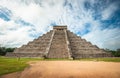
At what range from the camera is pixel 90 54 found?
40031 millimetres

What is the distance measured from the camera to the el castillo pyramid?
39625 mm

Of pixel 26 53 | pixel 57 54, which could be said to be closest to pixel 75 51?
pixel 57 54

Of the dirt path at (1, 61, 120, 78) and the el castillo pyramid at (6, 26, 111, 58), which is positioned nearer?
the dirt path at (1, 61, 120, 78)

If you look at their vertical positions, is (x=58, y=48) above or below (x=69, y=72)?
above

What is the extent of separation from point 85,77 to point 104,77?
121 cm

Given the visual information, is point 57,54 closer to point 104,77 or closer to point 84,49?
point 84,49

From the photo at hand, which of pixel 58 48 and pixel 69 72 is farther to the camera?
pixel 58 48

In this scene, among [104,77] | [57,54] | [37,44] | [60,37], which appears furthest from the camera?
[60,37]

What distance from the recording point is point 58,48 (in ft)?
140

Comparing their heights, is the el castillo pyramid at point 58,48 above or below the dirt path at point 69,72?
above

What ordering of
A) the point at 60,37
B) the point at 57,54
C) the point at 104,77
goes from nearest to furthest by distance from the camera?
the point at 104,77 < the point at 57,54 < the point at 60,37

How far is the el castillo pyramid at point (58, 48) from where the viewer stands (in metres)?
39.6

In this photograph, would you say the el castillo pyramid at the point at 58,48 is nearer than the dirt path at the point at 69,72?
No

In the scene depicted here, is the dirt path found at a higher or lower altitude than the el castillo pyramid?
lower
